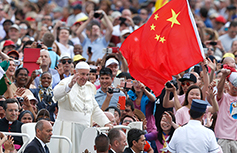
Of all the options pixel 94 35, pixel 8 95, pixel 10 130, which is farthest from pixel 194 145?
pixel 94 35

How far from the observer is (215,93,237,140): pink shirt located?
36.0 ft

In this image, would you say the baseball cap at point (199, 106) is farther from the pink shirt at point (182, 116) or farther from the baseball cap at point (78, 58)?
the baseball cap at point (78, 58)

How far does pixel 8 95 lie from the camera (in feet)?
38.3

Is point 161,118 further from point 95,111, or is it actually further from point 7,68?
point 7,68

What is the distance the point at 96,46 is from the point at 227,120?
18.8ft

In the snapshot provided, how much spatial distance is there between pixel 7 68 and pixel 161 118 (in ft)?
11.3

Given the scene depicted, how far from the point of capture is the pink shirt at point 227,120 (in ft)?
36.0

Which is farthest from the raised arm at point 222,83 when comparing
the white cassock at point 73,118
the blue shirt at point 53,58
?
the blue shirt at point 53,58

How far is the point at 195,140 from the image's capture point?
8227mm

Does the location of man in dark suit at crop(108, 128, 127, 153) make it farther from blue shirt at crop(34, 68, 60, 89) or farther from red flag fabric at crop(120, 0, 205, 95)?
blue shirt at crop(34, 68, 60, 89)

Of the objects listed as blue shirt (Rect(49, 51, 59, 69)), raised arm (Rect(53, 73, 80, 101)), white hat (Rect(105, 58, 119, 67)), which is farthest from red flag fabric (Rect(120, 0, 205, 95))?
blue shirt (Rect(49, 51, 59, 69))

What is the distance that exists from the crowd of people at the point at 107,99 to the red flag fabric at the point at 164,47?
39cm

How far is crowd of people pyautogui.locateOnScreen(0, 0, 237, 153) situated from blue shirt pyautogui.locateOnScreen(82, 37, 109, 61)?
30mm

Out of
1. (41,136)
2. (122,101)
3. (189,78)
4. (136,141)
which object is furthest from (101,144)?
(189,78)
